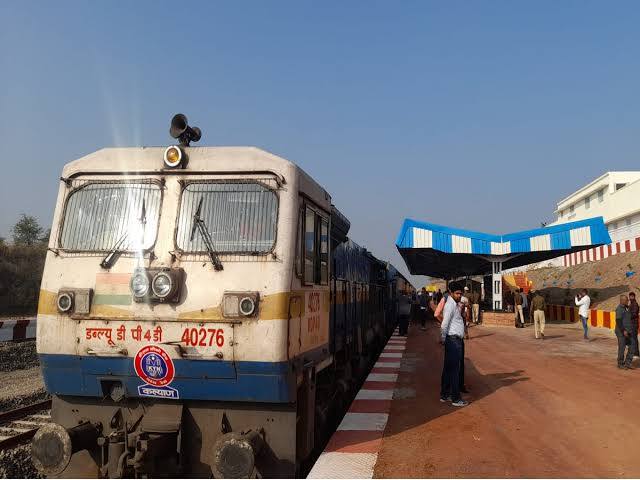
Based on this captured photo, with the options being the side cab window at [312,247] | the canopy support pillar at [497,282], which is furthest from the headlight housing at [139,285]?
the canopy support pillar at [497,282]

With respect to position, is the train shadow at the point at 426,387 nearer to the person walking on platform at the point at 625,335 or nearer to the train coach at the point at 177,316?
the train coach at the point at 177,316

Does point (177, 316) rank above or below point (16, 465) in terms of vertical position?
above

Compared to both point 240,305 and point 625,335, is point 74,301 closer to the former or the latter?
point 240,305

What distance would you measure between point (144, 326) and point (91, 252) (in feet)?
3.20

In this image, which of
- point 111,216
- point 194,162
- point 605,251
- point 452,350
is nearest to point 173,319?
point 111,216

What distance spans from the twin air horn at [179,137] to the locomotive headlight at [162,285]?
3.83 ft

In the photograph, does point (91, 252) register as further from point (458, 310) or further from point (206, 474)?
point (458, 310)

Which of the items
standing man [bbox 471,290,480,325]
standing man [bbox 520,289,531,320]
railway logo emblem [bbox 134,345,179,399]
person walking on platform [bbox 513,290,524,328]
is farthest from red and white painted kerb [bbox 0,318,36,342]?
standing man [bbox 520,289,531,320]

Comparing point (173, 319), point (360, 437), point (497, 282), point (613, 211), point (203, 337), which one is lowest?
point (360, 437)

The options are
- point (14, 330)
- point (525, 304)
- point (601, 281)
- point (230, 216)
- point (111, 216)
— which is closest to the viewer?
point (230, 216)

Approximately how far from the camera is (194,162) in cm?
519

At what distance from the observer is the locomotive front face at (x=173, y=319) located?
4.62m

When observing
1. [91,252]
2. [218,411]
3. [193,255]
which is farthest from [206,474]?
[91,252]

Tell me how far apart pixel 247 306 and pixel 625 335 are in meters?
10.4
